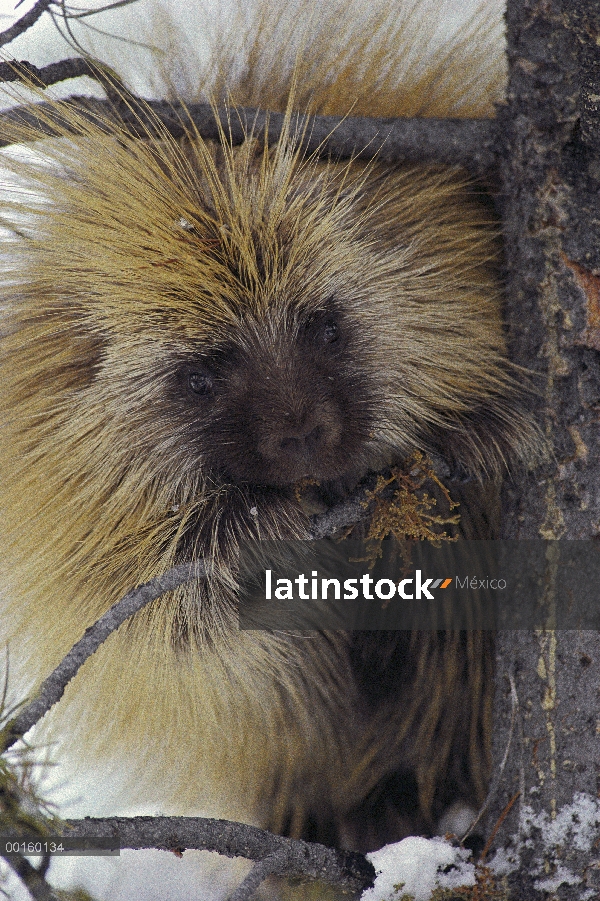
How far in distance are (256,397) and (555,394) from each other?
0.49 metres

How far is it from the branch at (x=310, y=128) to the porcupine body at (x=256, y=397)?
0.13 feet

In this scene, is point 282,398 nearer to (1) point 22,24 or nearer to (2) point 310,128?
(2) point 310,128

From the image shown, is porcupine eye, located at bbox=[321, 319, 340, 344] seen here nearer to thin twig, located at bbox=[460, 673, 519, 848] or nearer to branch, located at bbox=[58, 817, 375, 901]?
thin twig, located at bbox=[460, 673, 519, 848]

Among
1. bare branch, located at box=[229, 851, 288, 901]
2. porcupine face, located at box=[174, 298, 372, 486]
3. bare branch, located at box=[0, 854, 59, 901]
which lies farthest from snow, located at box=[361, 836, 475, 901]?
porcupine face, located at box=[174, 298, 372, 486]

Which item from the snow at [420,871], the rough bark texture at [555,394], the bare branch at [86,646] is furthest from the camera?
the snow at [420,871]

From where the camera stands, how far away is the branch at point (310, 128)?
140 cm

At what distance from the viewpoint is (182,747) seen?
1.84 meters

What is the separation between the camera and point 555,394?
132 cm

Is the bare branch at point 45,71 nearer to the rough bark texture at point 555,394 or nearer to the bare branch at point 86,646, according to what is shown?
the rough bark texture at point 555,394

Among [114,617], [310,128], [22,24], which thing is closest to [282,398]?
[114,617]

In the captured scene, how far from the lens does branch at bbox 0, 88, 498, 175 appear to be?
1400mm

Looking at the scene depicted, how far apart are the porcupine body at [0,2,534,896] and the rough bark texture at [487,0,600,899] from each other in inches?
5.2

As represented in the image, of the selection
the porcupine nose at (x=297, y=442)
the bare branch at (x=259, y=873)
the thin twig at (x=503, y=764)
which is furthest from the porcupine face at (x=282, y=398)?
the bare branch at (x=259, y=873)

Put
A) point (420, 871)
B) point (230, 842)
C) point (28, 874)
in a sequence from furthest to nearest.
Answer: point (420, 871), point (230, 842), point (28, 874)
